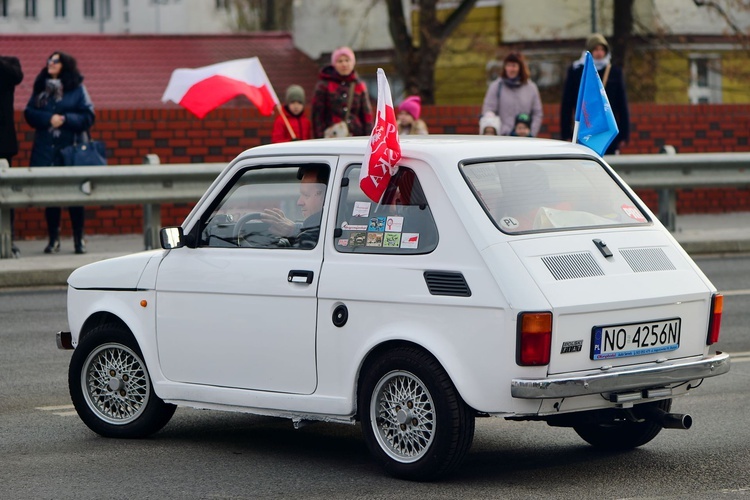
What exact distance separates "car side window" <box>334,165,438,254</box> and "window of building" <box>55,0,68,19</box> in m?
72.4

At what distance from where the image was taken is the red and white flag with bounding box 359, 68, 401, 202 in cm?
685

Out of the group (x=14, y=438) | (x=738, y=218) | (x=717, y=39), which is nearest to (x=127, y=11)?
(x=717, y=39)

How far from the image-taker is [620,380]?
6449 mm

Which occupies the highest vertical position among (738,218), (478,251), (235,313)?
(478,251)

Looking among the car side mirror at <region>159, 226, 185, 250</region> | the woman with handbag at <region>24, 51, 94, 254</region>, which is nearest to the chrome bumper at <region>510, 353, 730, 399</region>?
the car side mirror at <region>159, 226, 185, 250</region>

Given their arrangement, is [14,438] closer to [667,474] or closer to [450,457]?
[450,457]

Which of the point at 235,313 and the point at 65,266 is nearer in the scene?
the point at 235,313

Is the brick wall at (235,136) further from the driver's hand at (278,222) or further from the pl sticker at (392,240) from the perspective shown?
the pl sticker at (392,240)

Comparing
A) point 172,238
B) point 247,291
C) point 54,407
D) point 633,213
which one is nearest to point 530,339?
point 633,213

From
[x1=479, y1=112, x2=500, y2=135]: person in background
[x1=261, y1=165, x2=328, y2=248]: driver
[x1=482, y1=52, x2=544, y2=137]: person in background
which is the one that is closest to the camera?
[x1=261, y1=165, x2=328, y2=248]: driver

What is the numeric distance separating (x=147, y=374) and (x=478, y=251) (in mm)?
2137

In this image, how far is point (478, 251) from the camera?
650 centimetres

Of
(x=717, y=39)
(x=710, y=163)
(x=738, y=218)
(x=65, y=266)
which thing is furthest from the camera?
(x=717, y=39)

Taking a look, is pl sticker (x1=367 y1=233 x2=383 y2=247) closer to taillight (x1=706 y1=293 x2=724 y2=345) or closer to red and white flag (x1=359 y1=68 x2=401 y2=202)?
red and white flag (x1=359 y1=68 x2=401 y2=202)
